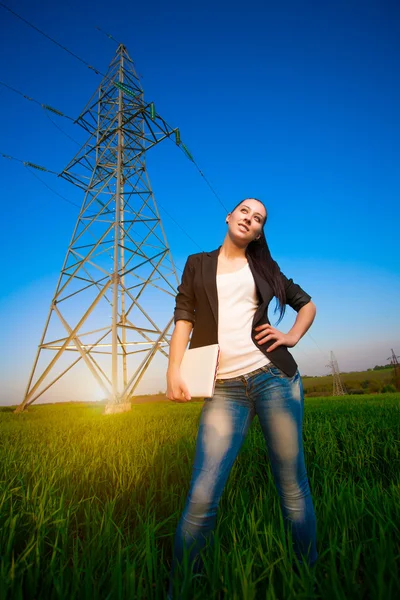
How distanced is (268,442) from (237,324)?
0.67 m

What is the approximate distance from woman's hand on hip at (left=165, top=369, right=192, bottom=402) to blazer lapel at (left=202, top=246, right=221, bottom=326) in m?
0.39

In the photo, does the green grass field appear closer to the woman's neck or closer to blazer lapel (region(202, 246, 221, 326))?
blazer lapel (region(202, 246, 221, 326))

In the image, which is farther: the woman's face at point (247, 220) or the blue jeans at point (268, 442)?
the woman's face at point (247, 220)

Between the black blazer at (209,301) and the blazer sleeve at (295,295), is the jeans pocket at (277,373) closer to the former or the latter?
the black blazer at (209,301)

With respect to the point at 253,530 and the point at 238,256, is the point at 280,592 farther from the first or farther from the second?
the point at 238,256

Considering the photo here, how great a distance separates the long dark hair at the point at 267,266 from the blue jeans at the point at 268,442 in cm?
51

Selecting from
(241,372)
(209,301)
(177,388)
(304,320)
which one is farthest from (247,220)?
(177,388)

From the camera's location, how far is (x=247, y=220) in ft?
6.62

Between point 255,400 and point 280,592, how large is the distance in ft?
2.81

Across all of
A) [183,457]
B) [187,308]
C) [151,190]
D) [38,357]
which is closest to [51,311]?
[38,357]

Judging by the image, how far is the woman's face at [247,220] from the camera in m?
2.02

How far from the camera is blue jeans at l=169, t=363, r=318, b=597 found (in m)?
1.54

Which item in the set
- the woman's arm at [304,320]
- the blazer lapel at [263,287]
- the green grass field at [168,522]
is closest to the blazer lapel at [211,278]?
the blazer lapel at [263,287]

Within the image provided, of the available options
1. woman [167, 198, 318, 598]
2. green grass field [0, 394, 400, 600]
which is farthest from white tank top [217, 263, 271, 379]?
green grass field [0, 394, 400, 600]
